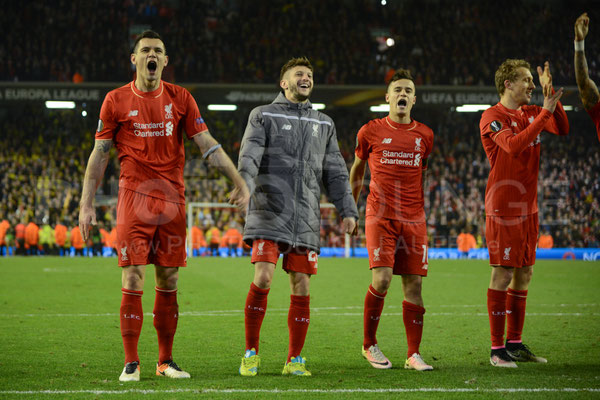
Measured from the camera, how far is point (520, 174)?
6.14 m

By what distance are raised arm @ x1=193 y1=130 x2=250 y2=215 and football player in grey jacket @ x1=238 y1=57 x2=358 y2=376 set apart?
0.70ft

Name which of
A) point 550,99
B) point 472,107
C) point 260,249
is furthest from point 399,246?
point 472,107

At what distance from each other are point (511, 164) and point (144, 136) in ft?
9.66

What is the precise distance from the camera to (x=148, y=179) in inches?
207

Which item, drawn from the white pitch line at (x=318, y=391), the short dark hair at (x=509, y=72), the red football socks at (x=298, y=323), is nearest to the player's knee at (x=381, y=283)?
the red football socks at (x=298, y=323)

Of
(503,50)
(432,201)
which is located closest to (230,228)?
(432,201)

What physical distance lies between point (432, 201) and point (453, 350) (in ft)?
73.2

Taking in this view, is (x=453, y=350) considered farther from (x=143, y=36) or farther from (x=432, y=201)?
(x=432, y=201)

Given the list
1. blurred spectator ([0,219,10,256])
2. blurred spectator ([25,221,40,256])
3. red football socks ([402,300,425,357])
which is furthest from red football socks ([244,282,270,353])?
blurred spectator ([0,219,10,256])

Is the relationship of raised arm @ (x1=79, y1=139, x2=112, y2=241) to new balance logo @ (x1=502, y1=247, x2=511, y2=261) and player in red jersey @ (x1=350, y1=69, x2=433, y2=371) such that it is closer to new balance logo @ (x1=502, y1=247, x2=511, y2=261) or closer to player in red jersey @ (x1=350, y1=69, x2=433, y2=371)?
player in red jersey @ (x1=350, y1=69, x2=433, y2=371)

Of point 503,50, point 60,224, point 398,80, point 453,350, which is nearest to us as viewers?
point 398,80

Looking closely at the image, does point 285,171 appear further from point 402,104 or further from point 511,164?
point 511,164

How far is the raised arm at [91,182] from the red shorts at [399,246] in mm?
2126

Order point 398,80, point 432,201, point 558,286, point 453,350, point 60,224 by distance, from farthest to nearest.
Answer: point 432,201 < point 60,224 < point 558,286 < point 453,350 < point 398,80
